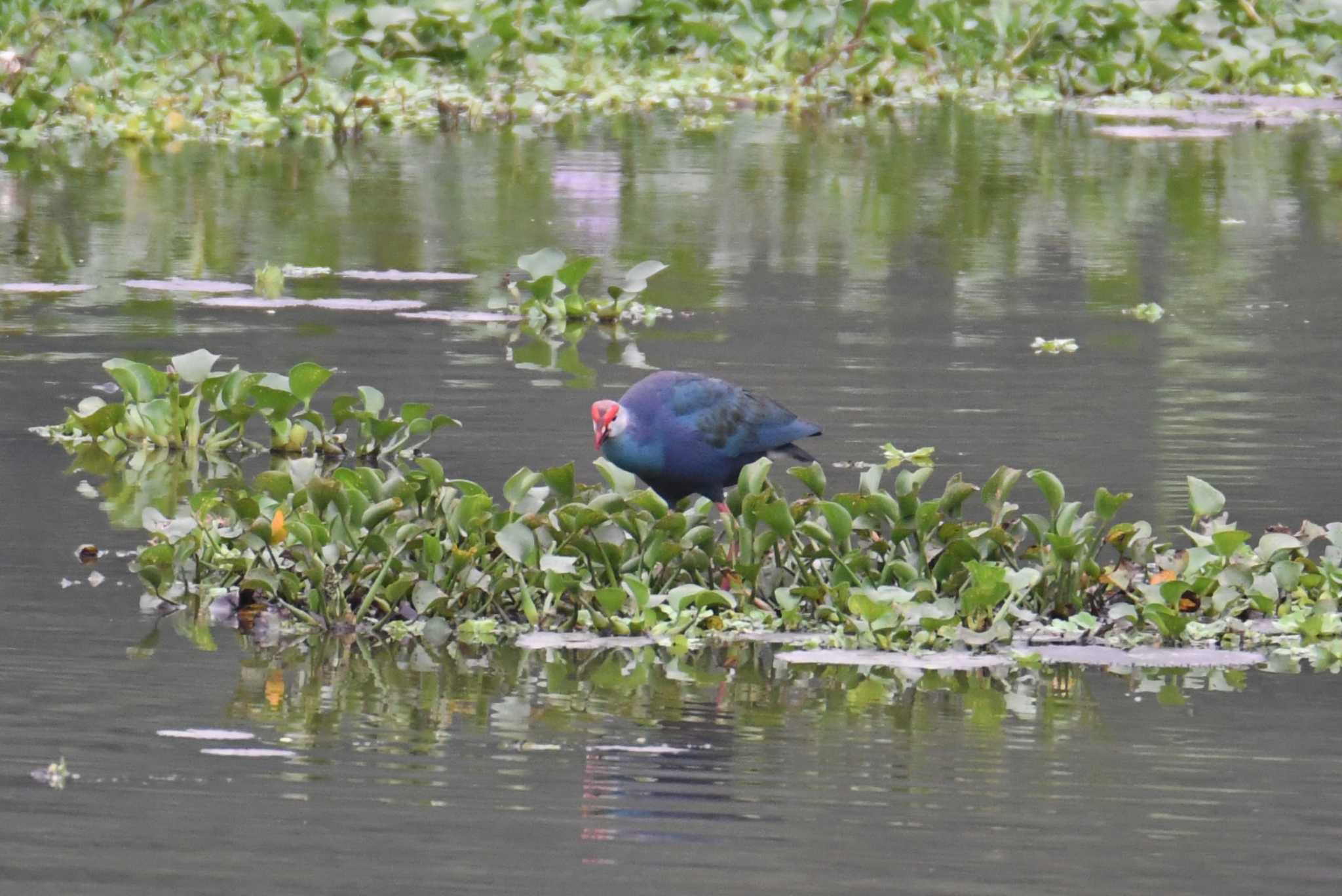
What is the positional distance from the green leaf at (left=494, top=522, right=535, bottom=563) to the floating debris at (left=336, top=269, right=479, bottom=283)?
615 cm

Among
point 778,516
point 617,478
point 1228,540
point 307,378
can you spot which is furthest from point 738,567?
point 307,378

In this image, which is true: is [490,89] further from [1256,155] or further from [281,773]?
[281,773]

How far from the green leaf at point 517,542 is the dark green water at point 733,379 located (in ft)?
0.85

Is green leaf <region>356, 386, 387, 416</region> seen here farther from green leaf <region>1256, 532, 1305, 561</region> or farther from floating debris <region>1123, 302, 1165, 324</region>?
floating debris <region>1123, 302, 1165, 324</region>

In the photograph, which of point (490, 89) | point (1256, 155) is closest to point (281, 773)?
point (1256, 155)

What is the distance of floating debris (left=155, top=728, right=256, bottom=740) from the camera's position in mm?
5391

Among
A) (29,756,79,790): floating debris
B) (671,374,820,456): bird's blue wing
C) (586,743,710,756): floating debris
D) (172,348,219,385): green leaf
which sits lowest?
(586,743,710,756): floating debris

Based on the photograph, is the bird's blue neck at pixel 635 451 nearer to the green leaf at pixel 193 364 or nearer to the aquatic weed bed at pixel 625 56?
the green leaf at pixel 193 364

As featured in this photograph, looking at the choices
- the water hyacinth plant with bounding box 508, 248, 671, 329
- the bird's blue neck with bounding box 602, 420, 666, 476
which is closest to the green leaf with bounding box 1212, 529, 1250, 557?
the bird's blue neck with bounding box 602, 420, 666, 476

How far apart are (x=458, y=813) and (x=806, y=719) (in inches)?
41.0

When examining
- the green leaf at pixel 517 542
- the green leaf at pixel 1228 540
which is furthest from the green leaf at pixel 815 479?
the green leaf at pixel 1228 540

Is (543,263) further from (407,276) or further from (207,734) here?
(207,734)

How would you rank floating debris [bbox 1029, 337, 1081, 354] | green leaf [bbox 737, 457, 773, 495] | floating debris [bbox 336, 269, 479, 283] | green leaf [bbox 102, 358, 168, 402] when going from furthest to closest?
floating debris [bbox 336, 269, 479, 283], floating debris [bbox 1029, 337, 1081, 354], green leaf [bbox 102, 358, 168, 402], green leaf [bbox 737, 457, 773, 495]

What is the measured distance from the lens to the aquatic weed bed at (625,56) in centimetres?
2003
